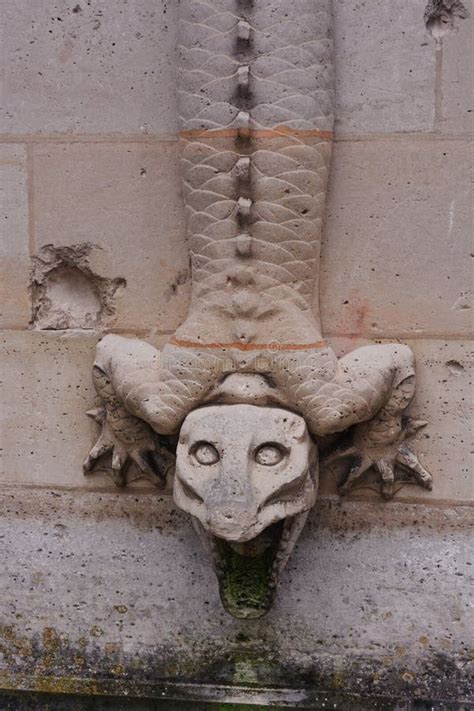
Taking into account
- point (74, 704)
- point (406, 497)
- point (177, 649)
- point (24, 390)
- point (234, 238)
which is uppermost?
point (234, 238)

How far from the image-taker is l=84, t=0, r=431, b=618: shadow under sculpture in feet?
7.63

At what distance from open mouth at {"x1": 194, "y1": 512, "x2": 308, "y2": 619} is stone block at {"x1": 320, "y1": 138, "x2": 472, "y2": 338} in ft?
2.08

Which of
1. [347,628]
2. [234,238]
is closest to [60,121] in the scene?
[234,238]

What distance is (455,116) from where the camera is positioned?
8.13 feet

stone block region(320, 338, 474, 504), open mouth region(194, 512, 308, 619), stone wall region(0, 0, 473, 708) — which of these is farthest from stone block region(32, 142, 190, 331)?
open mouth region(194, 512, 308, 619)

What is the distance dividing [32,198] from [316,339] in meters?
0.96

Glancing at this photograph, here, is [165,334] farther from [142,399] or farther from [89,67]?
[89,67]

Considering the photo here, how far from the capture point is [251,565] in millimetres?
2480

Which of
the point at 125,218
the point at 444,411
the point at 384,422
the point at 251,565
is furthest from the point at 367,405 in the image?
the point at 125,218

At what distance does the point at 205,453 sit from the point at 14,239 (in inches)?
36.4

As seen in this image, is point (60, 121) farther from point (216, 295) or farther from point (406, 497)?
point (406, 497)

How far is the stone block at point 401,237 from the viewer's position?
250 centimetres

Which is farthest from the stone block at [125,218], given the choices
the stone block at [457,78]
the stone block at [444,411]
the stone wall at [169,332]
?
the stone block at [457,78]

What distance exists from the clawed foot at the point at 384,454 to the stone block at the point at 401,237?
27 cm
